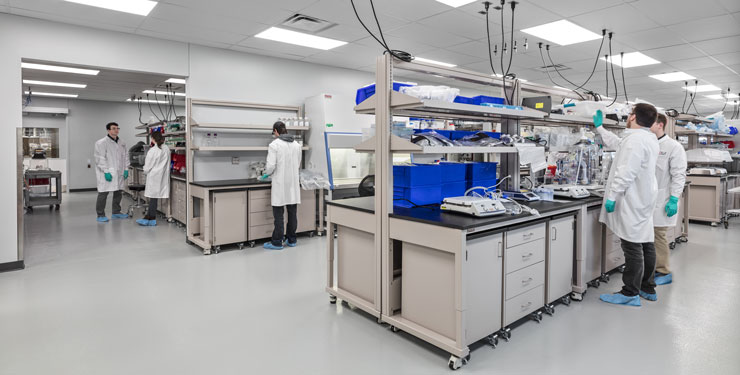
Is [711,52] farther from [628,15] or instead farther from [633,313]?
[633,313]

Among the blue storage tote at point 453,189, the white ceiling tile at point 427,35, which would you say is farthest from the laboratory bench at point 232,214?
the blue storage tote at point 453,189

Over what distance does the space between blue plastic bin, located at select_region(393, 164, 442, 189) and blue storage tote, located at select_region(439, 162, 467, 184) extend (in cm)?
5

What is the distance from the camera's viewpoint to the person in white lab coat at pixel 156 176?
6.46m

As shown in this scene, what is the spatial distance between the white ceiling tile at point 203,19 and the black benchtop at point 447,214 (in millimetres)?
2505

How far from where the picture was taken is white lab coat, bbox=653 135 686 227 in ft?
11.3

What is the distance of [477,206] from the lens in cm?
241

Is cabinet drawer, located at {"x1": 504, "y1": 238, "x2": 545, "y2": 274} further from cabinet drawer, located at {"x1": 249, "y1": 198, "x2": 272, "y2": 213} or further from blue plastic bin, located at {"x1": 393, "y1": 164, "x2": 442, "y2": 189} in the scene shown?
cabinet drawer, located at {"x1": 249, "y1": 198, "x2": 272, "y2": 213}

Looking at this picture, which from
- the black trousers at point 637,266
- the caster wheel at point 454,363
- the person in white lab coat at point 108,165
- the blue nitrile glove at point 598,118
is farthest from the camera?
the person in white lab coat at point 108,165

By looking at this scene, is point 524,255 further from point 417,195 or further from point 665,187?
point 665,187

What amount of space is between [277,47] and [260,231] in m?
2.42

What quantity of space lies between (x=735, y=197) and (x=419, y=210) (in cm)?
733

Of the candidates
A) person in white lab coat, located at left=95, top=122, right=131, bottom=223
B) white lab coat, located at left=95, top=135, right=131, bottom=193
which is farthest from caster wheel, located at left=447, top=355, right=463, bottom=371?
white lab coat, located at left=95, top=135, right=131, bottom=193

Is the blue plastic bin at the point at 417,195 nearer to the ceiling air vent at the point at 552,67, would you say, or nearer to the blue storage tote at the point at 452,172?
the blue storage tote at the point at 452,172

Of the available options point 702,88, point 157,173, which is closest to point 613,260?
point 157,173
